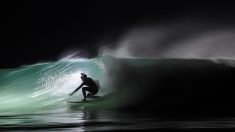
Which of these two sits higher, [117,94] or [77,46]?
[77,46]

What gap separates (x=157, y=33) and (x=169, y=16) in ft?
6.84

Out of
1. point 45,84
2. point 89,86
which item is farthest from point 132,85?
point 45,84

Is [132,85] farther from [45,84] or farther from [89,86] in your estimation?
[45,84]

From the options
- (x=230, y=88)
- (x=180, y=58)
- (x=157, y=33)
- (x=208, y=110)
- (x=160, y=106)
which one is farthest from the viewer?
(x=157, y=33)

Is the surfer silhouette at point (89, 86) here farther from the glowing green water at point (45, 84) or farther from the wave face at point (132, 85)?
the glowing green water at point (45, 84)

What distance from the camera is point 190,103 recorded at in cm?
1736

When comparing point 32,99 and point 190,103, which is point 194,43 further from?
point 32,99

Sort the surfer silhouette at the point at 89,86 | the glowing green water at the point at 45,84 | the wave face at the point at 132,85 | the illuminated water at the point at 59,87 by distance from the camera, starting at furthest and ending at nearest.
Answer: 1. the glowing green water at the point at 45,84
2. the surfer silhouette at the point at 89,86
3. the illuminated water at the point at 59,87
4. the wave face at the point at 132,85

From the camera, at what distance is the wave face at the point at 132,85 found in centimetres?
1792

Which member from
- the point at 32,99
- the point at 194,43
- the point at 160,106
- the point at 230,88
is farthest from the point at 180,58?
the point at 32,99

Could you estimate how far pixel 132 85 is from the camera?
64.1ft

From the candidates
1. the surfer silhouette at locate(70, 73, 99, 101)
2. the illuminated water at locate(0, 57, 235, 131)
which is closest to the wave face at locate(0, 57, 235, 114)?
the illuminated water at locate(0, 57, 235, 131)

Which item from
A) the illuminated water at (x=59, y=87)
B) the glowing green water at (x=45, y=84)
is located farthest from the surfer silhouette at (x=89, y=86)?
the glowing green water at (x=45, y=84)

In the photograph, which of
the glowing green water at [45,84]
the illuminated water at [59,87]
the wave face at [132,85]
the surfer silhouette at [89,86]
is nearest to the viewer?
the wave face at [132,85]
